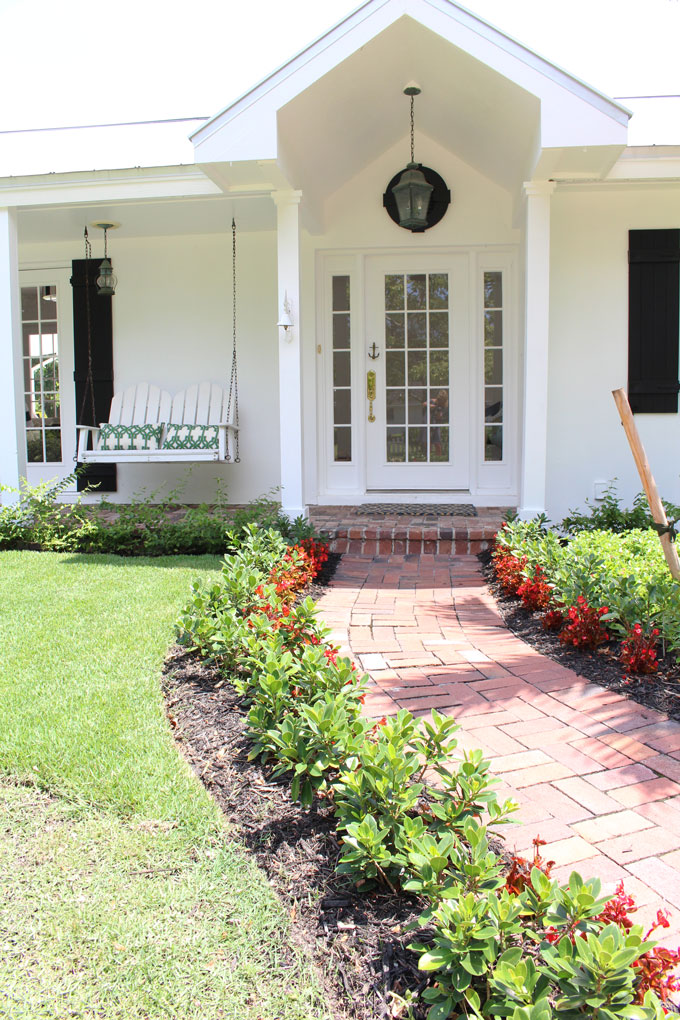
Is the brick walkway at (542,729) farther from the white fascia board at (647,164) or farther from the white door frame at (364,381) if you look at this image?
the white fascia board at (647,164)

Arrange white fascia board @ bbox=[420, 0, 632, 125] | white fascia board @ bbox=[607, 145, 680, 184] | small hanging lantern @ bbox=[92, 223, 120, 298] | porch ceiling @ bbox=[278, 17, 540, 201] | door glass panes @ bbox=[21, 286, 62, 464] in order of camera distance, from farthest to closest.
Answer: door glass panes @ bbox=[21, 286, 62, 464] < small hanging lantern @ bbox=[92, 223, 120, 298] < white fascia board @ bbox=[607, 145, 680, 184] < porch ceiling @ bbox=[278, 17, 540, 201] < white fascia board @ bbox=[420, 0, 632, 125]

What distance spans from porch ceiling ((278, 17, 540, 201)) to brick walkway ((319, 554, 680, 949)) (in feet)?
11.2

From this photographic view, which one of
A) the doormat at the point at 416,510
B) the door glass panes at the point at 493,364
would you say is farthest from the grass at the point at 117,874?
the door glass panes at the point at 493,364

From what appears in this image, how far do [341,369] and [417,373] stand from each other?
2.38ft

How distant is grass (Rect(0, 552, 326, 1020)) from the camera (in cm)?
151

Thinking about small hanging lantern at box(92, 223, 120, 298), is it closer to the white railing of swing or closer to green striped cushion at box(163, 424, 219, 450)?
the white railing of swing

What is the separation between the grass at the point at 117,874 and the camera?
151 centimetres

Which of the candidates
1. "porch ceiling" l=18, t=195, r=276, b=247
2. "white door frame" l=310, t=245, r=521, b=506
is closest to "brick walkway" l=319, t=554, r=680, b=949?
"white door frame" l=310, t=245, r=521, b=506

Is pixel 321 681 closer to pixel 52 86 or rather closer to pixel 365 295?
pixel 365 295

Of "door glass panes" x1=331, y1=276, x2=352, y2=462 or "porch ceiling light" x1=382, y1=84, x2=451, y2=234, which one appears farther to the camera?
"door glass panes" x1=331, y1=276, x2=352, y2=462

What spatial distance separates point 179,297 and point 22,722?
564 centimetres

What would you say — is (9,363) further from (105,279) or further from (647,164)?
(647,164)

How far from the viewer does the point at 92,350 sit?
755 centimetres

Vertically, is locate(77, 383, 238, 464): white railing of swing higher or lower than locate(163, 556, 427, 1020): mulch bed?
higher
